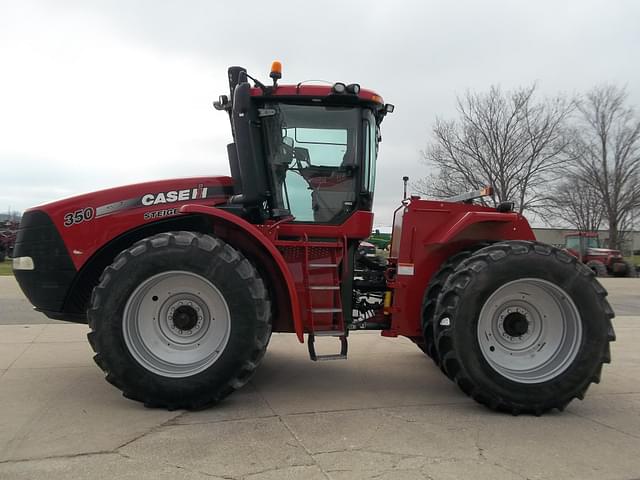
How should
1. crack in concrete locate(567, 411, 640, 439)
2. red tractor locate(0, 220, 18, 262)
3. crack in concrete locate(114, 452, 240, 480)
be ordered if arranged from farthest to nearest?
1. red tractor locate(0, 220, 18, 262)
2. crack in concrete locate(567, 411, 640, 439)
3. crack in concrete locate(114, 452, 240, 480)

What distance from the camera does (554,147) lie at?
30078 mm

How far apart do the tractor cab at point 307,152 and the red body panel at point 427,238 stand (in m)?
0.50

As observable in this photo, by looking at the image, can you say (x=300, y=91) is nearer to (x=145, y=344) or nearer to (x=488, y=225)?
(x=488, y=225)

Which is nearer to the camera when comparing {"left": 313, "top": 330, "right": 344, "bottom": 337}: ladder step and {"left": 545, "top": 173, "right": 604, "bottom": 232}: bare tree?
{"left": 313, "top": 330, "right": 344, "bottom": 337}: ladder step

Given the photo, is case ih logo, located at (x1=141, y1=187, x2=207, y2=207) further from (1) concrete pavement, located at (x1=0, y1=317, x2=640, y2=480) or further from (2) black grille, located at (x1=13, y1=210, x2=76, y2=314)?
(1) concrete pavement, located at (x1=0, y1=317, x2=640, y2=480)

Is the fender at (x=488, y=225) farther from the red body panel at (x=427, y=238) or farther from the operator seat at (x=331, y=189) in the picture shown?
the operator seat at (x=331, y=189)

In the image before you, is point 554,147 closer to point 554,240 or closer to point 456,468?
point 554,240

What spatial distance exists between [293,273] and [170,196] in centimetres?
124

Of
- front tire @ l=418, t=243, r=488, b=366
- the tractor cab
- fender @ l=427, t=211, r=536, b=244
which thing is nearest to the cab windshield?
the tractor cab

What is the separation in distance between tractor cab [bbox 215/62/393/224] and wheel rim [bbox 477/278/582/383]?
1484 mm

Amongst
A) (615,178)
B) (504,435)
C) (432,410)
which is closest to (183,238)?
(432,410)

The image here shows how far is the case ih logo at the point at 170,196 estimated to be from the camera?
4512 millimetres

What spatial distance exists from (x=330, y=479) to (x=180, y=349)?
6.05 ft

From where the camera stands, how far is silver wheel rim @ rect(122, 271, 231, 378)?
13.7 feet
